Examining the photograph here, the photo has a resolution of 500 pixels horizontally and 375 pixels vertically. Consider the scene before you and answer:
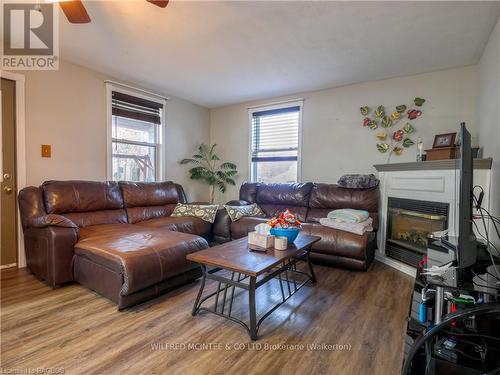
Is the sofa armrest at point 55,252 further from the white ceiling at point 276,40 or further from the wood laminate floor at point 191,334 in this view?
the white ceiling at point 276,40

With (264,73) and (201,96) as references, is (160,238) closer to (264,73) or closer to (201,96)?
(264,73)

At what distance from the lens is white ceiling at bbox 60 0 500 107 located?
6.96 feet

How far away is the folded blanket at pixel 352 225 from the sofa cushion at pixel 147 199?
226 centimetres

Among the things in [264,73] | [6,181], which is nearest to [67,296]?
[6,181]

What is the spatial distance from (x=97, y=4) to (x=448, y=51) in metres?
3.44

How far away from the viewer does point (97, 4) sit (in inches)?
81.3

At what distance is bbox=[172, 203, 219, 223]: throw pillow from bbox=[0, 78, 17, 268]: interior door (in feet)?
5.86

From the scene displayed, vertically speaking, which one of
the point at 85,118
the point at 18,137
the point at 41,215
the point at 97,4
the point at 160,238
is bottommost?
the point at 160,238

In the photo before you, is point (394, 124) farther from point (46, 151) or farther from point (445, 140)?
point (46, 151)

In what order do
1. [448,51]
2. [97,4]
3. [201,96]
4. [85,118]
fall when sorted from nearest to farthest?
1. [97,4]
2. [448,51]
3. [85,118]
4. [201,96]

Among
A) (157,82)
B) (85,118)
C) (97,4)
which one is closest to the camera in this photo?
(97,4)

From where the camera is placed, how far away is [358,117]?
12.6 ft

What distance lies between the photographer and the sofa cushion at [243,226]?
3536 mm

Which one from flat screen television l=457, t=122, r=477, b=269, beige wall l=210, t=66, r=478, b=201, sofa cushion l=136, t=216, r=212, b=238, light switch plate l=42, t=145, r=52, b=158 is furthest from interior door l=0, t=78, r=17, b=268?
flat screen television l=457, t=122, r=477, b=269
